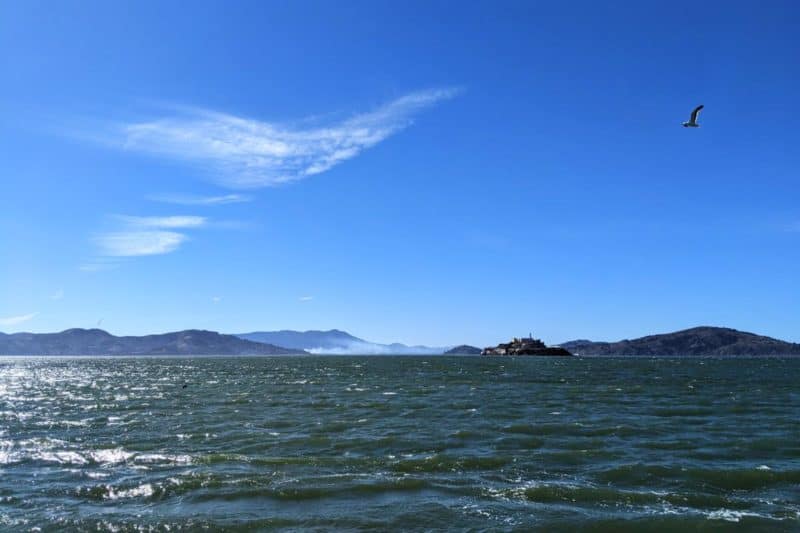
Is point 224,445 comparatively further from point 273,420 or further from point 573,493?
point 573,493

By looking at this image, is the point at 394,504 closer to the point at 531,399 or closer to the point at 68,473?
Answer: the point at 68,473

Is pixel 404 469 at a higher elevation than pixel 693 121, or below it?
below

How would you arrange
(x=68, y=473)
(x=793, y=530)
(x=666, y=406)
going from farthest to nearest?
(x=666, y=406) → (x=68, y=473) → (x=793, y=530)

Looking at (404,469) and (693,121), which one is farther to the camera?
(693,121)

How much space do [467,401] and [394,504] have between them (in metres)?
31.8

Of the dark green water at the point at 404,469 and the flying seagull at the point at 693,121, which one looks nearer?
the dark green water at the point at 404,469

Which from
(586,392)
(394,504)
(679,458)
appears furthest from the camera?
(586,392)

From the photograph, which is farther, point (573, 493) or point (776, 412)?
point (776, 412)

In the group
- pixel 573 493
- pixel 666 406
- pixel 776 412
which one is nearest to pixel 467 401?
pixel 666 406

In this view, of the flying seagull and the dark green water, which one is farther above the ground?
the flying seagull

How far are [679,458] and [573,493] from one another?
8084 mm

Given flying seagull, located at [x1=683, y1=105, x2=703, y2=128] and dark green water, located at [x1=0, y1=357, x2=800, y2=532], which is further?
flying seagull, located at [x1=683, y1=105, x2=703, y2=128]

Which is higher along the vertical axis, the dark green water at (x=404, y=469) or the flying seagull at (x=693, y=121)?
the flying seagull at (x=693, y=121)

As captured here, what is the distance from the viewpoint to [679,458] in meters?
24.4
